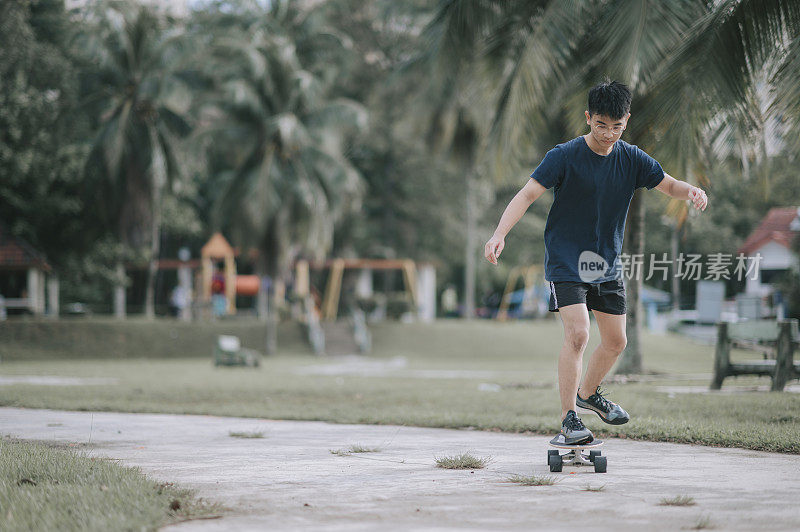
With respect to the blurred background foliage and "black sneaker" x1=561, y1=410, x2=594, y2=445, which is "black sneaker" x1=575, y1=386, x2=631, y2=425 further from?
the blurred background foliage

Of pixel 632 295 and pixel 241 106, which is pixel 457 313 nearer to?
pixel 241 106

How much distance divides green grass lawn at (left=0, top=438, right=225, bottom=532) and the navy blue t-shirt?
2324mm

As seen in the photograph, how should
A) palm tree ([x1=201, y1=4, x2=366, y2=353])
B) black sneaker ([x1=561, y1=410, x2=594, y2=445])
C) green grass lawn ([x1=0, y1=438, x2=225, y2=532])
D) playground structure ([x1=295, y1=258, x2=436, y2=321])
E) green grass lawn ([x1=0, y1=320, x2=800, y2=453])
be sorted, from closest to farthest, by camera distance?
green grass lawn ([x1=0, y1=438, x2=225, y2=532]), black sneaker ([x1=561, y1=410, x2=594, y2=445]), green grass lawn ([x1=0, y1=320, x2=800, y2=453]), palm tree ([x1=201, y1=4, x2=366, y2=353]), playground structure ([x1=295, y1=258, x2=436, y2=321])

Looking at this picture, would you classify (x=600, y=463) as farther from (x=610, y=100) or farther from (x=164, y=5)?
(x=164, y=5)

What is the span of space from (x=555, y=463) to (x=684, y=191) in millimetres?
1735

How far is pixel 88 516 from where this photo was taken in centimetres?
351

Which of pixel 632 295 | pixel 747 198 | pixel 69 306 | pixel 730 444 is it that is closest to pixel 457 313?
pixel 69 306

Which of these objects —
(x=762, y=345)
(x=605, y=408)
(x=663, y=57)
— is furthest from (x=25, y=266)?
(x=605, y=408)

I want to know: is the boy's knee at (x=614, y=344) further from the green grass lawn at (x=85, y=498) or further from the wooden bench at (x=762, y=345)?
the wooden bench at (x=762, y=345)

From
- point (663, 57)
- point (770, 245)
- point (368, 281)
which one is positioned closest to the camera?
point (663, 57)

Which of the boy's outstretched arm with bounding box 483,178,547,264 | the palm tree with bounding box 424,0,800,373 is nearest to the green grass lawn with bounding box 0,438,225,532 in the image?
the boy's outstretched arm with bounding box 483,178,547,264

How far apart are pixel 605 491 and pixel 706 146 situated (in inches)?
275

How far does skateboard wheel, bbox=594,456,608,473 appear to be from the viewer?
4.60 metres

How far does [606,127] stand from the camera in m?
4.78
